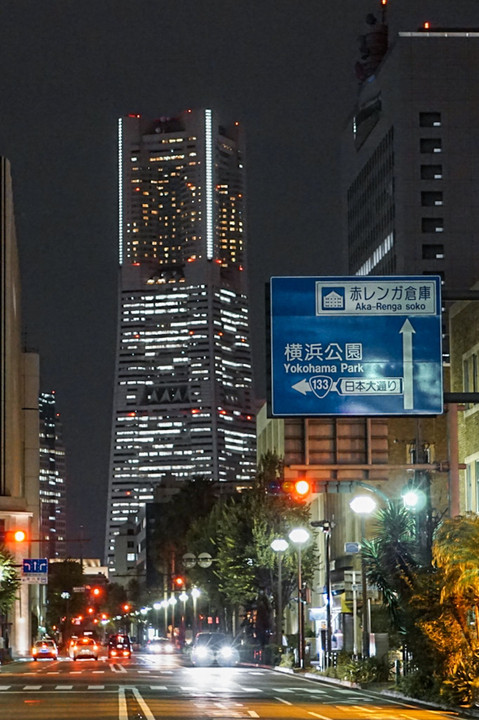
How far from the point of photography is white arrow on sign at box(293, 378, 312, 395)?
35.6 metres

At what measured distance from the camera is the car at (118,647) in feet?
364

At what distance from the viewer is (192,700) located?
38.4 metres

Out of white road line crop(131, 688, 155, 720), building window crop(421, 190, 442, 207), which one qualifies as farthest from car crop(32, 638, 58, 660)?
building window crop(421, 190, 442, 207)

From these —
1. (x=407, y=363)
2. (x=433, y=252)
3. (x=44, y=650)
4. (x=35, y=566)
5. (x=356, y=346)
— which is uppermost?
(x=433, y=252)

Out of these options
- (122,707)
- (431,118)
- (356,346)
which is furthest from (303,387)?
(431,118)

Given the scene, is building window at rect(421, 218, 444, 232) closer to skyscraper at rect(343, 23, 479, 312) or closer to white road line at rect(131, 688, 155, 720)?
skyscraper at rect(343, 23, 479, 312)

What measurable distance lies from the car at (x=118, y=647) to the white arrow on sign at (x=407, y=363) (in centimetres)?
7875

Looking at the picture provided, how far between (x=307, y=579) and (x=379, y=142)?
105 m

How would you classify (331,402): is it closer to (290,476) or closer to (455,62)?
(290,476)

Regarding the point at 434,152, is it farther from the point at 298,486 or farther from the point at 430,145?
the point at 298,486

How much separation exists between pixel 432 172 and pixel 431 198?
3205 millimetres

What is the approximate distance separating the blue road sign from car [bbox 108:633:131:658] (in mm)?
78282

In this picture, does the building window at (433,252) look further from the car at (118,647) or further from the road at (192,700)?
the road at (192,700)

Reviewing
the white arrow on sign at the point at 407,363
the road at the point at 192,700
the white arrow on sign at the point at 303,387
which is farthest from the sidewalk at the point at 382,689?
the white arrow on sign at the point at 303,387
